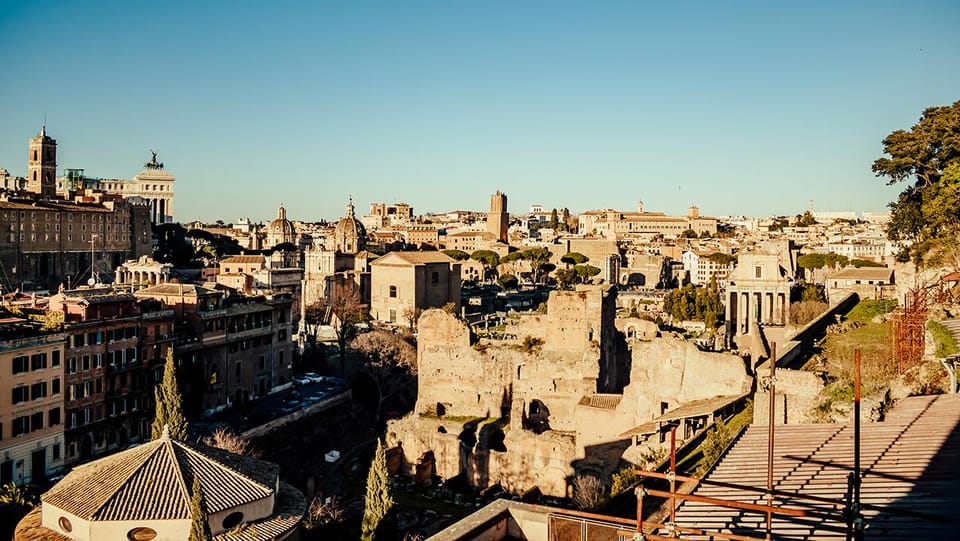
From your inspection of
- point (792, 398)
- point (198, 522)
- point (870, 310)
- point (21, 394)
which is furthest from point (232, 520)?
point (870, 310)

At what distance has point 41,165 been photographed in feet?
259

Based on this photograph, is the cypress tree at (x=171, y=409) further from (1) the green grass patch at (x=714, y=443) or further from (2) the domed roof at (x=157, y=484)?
(1) the green grass patch at (x=714, y=443)

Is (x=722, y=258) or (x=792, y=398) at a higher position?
(x=722, y=258)

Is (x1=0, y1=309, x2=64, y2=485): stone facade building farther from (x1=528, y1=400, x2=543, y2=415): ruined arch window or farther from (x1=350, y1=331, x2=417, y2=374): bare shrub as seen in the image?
(x1=350, y1=331, x2=417, y2=374): bare shrub

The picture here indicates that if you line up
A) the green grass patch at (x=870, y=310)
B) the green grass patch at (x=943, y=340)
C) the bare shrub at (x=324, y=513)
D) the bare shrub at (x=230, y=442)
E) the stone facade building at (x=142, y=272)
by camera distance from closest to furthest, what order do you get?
the green grass patch at (x=943, y=340) → the bare shrub at (x=324, y=513) → the bare shrub at (x=230, y=442) → the green grass patch at (x=870, y=310) → the stone facade building at (x=142, y=272)

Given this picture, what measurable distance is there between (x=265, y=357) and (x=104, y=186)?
10241 cm

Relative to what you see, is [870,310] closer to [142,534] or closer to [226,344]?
[142,534]

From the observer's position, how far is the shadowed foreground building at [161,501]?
14.3m

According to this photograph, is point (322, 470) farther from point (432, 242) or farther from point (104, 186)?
point (104, 186)

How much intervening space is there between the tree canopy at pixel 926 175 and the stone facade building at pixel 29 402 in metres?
26.8

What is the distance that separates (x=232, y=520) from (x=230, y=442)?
436 inches

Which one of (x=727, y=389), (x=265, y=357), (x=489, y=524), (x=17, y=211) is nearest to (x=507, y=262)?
(x=17, y=211)

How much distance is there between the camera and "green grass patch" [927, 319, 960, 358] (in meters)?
13.1

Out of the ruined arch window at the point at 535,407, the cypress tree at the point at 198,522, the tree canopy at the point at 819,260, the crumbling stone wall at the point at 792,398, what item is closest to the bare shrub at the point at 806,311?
the ruined arch window at the point at 535,407
